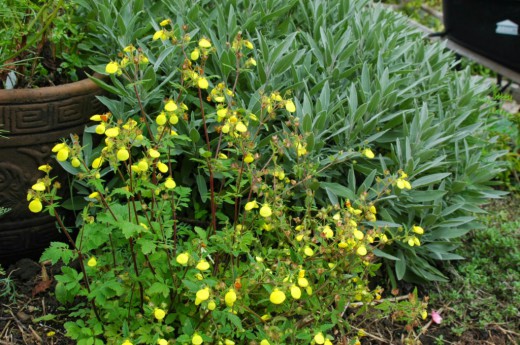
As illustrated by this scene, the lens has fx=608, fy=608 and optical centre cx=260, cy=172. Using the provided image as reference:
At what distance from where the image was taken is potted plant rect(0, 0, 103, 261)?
2.14m

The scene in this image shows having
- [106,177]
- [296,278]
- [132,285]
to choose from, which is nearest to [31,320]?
[132,285]

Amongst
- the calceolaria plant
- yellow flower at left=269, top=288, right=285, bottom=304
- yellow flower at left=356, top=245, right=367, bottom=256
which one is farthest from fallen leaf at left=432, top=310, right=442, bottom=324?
yellow flower at left=269, top=288, right=285, bottom=304

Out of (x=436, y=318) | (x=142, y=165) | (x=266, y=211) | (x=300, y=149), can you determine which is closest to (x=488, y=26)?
(x=436, y=318)

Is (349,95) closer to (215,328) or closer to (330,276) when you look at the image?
(330,276)

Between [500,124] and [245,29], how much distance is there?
241 cm

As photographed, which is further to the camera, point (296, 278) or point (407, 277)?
point (407, 277)

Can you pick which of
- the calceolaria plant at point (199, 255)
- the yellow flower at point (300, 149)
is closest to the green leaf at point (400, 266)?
the calceolaria plant at point (199, 255)

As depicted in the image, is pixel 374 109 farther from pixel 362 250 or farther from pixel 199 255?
pixel 199 255

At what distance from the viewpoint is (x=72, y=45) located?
258 centimetres

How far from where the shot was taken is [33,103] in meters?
2.13

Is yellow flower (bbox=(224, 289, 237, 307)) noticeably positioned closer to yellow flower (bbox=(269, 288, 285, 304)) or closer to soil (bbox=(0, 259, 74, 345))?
yellow flower (bbox=(269, 288, 285, 304))

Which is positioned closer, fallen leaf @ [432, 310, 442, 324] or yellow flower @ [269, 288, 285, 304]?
yellow flower @ [269, 288, 285, 304]

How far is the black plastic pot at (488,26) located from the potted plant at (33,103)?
3.00 meters

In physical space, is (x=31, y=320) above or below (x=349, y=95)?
below
